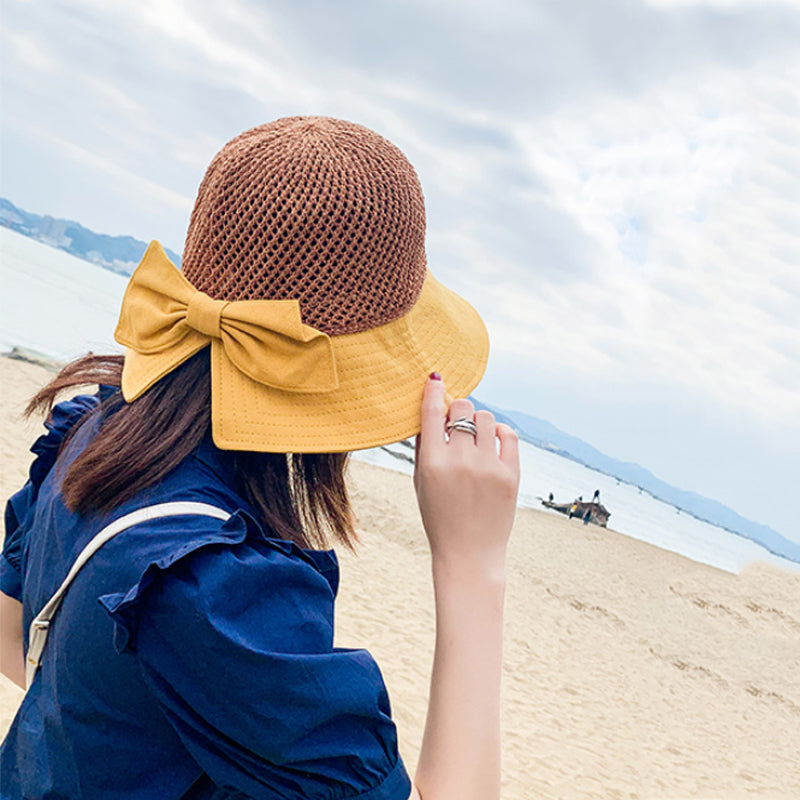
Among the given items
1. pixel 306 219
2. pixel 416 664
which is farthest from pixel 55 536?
pixel 416 664

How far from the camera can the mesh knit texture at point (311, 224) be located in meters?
1.05

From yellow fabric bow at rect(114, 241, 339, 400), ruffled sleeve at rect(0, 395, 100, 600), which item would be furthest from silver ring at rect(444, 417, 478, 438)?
ruffled sleeve at rect(0, 395, 100, 600)

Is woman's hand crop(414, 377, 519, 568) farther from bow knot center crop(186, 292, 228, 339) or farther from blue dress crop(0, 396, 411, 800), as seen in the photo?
bow knot center crop(186, 292, 228, 339)

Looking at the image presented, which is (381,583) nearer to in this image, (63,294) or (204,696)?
(204,696)

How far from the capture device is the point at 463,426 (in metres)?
1.10

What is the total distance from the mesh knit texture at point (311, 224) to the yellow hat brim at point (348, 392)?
0.17 feet

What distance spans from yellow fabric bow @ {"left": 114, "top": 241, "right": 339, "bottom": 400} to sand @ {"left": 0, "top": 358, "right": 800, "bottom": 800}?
15.8 feet

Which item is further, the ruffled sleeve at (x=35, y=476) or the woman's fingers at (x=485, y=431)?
the ruffled sleeve at (x=35, y=476)

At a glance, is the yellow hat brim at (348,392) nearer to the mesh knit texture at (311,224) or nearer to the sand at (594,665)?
the mesh knit texture at (311,224)

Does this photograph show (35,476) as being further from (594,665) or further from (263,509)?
(594,665)

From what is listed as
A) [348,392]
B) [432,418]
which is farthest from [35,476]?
[432,418]

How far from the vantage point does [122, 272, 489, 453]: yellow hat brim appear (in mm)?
1026

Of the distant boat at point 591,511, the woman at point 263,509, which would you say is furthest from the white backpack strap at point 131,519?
the distant boat at point 591,511

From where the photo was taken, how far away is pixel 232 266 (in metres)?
1.09
